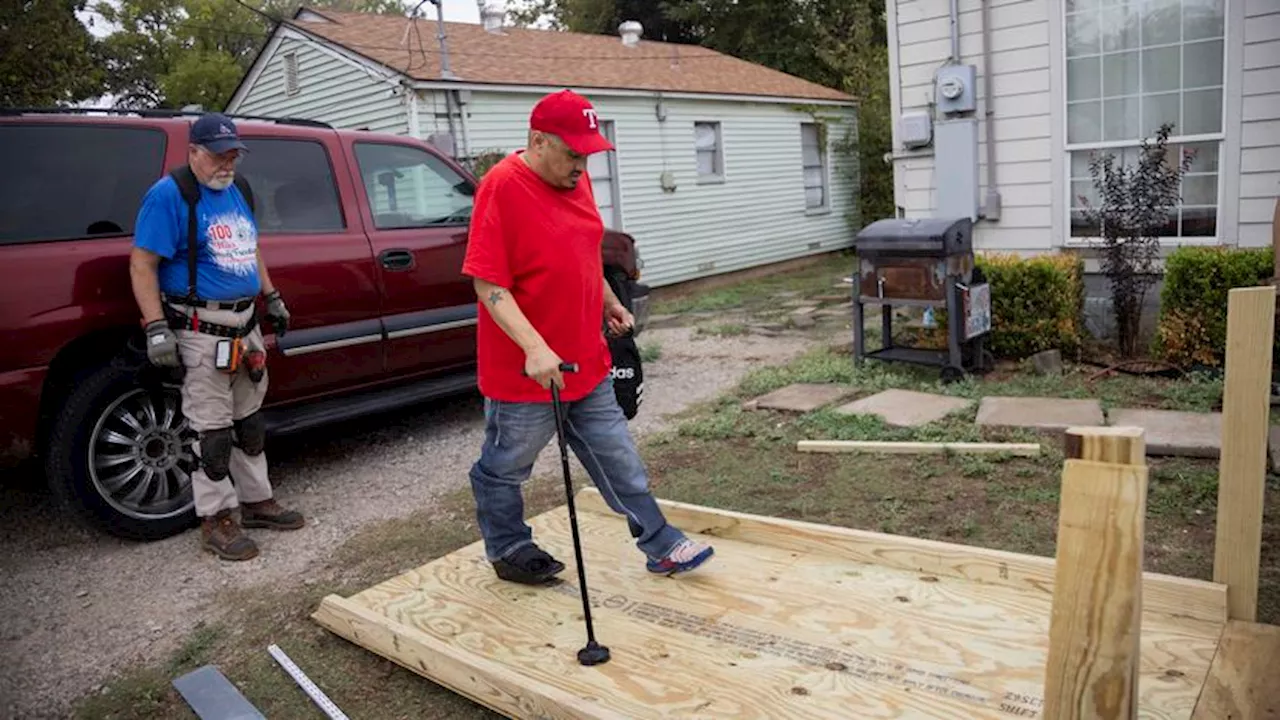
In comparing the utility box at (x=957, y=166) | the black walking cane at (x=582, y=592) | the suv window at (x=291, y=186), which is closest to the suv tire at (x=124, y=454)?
the suv window at (x=291, y=186)

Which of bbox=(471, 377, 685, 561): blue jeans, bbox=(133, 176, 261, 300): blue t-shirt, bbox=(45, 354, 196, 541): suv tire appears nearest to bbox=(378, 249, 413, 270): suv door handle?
bbox=(133, 176, 261, 300): blue t-shirt

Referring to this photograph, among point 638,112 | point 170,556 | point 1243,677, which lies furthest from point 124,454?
point 638,112

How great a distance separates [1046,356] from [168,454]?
5623 mm

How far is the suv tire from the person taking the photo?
408 centimetres

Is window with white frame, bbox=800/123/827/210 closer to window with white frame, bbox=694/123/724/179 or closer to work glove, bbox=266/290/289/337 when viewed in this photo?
window with white frame, bbox=694/123/724/179

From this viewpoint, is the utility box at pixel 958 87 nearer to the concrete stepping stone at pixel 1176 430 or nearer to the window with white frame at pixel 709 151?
the concrete stepping stone at pixel 1176 430

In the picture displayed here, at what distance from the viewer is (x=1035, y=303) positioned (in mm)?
6555

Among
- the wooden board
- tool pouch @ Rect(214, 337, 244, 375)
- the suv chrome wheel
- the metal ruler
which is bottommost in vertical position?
the metal ruler

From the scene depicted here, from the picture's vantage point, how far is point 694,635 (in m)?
2.93

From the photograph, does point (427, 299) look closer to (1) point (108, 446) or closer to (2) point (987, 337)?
(1) point (108, 446)

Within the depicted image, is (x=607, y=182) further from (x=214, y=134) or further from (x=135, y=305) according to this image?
(x=214, y=134)

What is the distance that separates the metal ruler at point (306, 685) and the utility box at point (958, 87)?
6.44m

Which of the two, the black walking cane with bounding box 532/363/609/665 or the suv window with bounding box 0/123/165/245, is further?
the suv window with bounding box 0/123/165/245

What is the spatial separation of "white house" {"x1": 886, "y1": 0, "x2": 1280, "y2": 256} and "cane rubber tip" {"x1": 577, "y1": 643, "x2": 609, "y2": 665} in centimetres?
589
